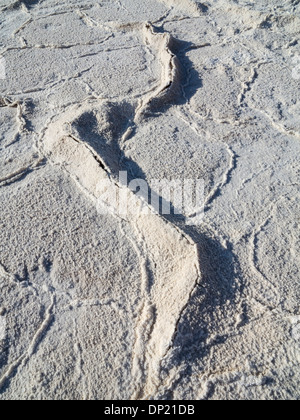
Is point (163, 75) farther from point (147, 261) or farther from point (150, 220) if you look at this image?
point (147, 261)

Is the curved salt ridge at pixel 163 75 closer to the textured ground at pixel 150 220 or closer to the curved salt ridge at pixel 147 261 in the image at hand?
the textured ground at pixel 150 220

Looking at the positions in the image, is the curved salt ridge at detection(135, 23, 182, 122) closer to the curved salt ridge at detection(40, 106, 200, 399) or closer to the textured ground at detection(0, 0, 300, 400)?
the textured ground at detection(0, 0, 300, 400)

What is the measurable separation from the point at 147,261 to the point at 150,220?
5.4 inches

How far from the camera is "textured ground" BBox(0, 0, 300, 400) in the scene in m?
0.96

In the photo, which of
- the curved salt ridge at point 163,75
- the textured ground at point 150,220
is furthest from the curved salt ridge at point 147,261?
the curved salt ridge at point 163,75

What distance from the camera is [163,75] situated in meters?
1.90

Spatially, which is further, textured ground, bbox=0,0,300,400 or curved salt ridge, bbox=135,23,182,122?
curved salt ridge, bbox=135,23,182,122

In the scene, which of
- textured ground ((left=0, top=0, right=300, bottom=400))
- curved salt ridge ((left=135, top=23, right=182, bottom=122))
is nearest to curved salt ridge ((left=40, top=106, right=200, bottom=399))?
textured ground ((left=0, top=0, right=300, bottom=400))

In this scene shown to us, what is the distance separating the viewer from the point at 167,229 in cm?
118

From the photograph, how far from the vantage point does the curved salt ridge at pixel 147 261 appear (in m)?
0.97

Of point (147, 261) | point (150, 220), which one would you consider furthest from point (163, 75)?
point (147, 261)

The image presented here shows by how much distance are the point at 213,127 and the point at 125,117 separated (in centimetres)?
38
